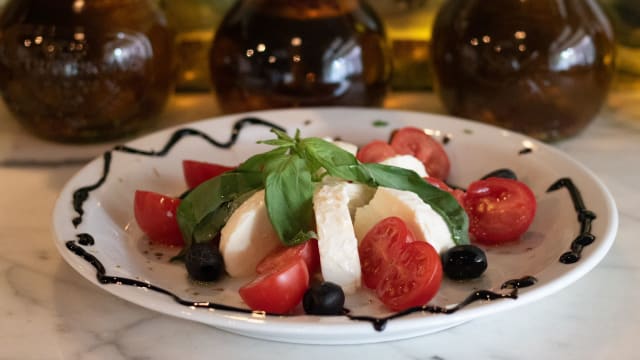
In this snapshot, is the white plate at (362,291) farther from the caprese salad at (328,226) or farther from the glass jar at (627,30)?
the glass jar at (627,30)

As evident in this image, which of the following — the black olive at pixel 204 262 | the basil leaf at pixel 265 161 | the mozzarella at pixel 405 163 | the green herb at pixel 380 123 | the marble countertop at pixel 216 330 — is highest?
the basil leaf at pixel 265 161

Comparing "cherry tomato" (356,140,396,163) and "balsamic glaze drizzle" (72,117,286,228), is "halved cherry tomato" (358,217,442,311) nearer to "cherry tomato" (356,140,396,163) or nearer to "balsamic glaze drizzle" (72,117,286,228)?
"cherry tomato" (356,140,396,163)

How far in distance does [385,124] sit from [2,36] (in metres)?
0.60

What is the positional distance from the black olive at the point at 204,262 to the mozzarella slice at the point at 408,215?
0.16 m

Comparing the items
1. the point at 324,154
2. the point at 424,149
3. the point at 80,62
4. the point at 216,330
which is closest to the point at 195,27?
the point at 80,62

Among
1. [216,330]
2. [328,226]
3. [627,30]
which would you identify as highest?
[627,30]

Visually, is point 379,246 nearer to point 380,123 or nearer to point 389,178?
point 389,178

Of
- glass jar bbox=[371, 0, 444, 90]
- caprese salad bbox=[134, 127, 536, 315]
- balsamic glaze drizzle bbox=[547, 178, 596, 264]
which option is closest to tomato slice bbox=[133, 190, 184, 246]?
caprese salad bbox=[134, 127, 536, 315]

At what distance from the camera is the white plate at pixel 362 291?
2.31 feet

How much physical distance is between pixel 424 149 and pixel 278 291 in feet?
1.33

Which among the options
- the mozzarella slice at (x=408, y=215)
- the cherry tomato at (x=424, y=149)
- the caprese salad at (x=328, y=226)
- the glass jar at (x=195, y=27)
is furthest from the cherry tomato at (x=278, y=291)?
the glass jar at (x=195, y=27)

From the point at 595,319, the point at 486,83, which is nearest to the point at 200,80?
the point at 486,83

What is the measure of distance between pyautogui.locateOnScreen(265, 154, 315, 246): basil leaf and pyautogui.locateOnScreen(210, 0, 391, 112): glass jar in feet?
1.26

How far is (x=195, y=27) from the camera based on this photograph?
4.83ft
